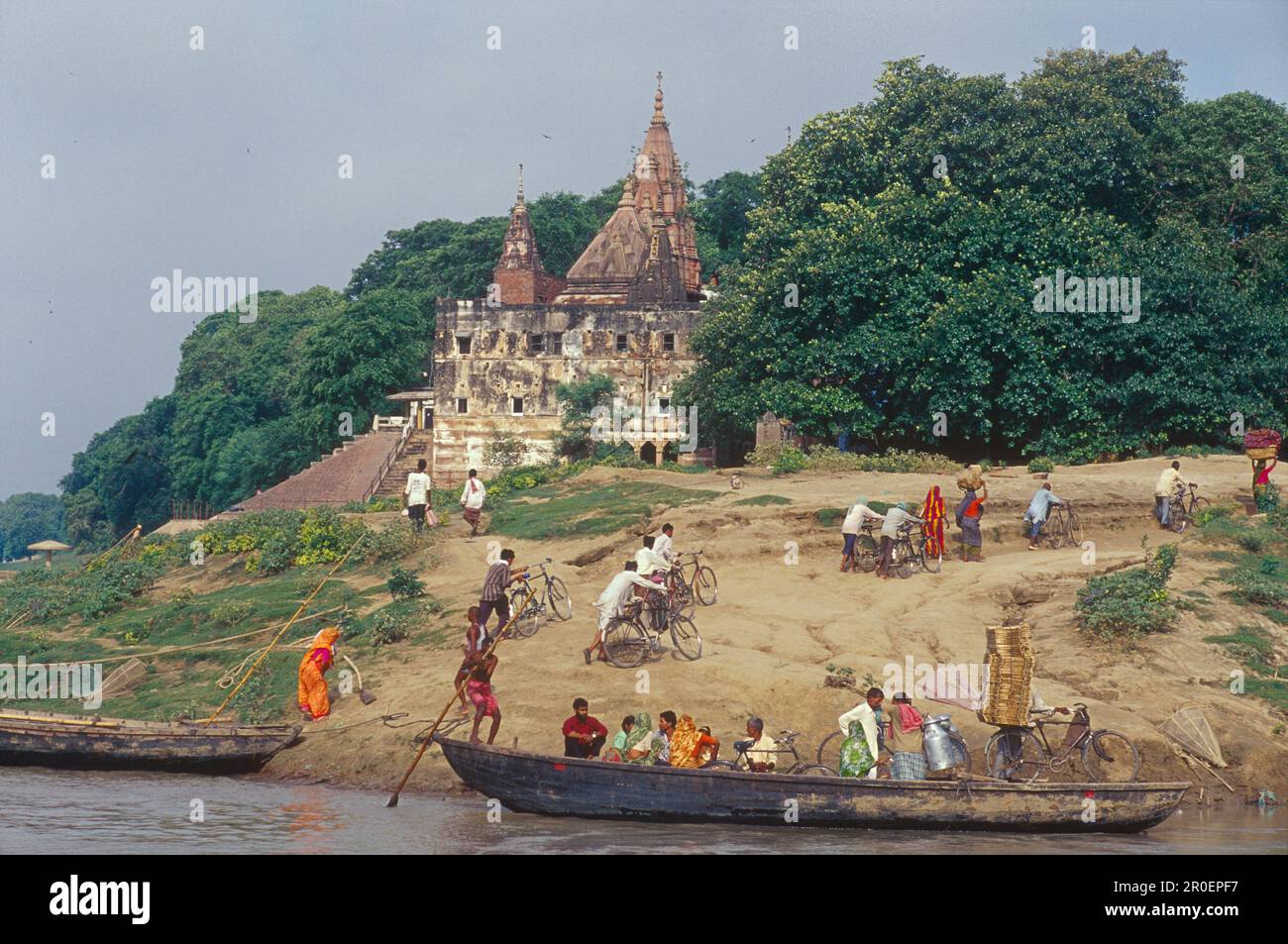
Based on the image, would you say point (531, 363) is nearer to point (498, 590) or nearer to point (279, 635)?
point (279, 635)

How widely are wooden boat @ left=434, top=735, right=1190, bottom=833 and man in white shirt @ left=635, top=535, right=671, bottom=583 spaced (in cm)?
505

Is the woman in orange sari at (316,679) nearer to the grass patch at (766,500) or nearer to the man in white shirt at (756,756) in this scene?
the man in white shirt at (756,756)

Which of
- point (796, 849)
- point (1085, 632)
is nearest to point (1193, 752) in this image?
point (1085, 632)

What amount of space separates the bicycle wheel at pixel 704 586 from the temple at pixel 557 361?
2711cm

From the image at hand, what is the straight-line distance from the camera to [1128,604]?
82.2ft

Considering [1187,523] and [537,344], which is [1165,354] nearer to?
[1187,523]

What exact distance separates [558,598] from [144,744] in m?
6.52

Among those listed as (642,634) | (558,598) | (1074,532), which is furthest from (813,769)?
(1074,532)

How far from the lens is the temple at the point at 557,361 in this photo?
183 feet

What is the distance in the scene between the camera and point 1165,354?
3834 cm

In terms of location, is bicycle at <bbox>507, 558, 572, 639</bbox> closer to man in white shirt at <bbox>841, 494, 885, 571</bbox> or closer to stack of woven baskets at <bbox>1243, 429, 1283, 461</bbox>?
man in white shirt at <bbox>841, 494, 885, 571</bbox>

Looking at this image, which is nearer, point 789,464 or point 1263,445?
point 1263,445

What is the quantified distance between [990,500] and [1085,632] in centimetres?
713

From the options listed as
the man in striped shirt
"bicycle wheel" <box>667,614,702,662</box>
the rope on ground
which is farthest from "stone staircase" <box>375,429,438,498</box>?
"bicycle wheel" <box>667,614,702,662</box>
